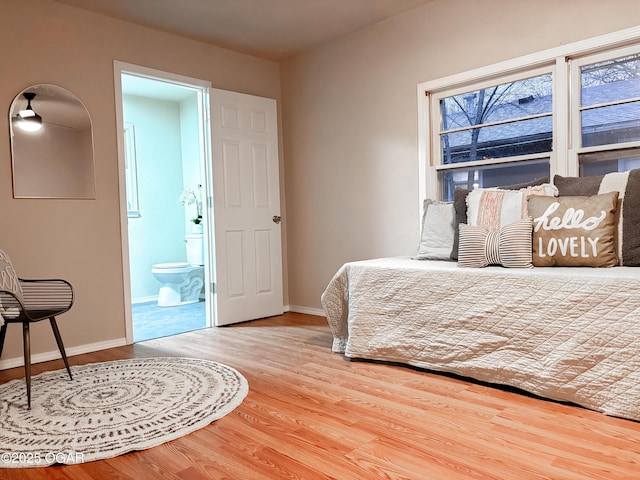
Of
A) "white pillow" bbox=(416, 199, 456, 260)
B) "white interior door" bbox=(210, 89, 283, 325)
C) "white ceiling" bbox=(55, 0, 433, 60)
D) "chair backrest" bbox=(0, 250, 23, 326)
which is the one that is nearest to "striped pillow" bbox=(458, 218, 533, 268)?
"white pillow" bbox=(416, 199, 456, 260)

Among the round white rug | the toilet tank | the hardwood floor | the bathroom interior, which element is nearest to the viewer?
the hardwood floor

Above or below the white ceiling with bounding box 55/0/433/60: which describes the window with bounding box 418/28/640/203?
below

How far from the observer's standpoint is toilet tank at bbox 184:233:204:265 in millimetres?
5664

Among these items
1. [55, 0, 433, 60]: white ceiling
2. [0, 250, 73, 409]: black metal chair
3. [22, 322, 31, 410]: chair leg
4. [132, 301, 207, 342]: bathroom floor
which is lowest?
[132, 301, 207, 342]: bathroom floor

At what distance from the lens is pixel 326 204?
446 cm

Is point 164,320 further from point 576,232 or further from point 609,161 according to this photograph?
point 609,161

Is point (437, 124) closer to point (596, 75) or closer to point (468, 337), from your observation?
point (596, 75)

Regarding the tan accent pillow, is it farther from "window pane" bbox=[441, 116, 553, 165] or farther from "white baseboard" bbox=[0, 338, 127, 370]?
"white baseboard" bbox=[0, 338, 127, 370]

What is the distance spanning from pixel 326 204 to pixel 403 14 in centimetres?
168

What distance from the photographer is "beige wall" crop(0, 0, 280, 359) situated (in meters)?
3.17

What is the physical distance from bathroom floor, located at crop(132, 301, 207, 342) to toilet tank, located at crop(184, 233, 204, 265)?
499 millimetres

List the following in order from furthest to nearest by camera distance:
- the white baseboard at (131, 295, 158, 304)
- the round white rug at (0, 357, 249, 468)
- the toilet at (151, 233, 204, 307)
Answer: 1. the white baseboard at (131, 295, 158, 304)
2. the toilet at (151, 233, 204, 307)
3. the round white rug at (0, 357, 249, 468)

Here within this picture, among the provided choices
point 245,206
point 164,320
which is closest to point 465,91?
point 245,206

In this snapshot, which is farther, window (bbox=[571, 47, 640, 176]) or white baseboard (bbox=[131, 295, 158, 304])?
white baseboard (bbox=[131, 295, 158, 304])
